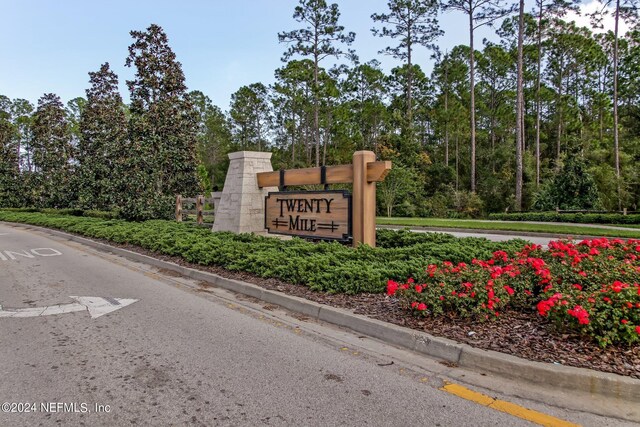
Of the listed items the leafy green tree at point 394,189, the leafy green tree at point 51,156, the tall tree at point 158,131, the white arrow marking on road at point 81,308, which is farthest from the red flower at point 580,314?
the leafy green tree at point 51,156

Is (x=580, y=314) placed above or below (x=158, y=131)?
below

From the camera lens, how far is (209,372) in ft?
12.0

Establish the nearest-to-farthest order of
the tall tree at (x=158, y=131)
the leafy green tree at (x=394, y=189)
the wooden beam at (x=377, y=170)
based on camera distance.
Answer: the wooden beam at (x=377, y=170)
the tall tree at (x=158, y=131)
the leafy green tree at (x=394, y=189)

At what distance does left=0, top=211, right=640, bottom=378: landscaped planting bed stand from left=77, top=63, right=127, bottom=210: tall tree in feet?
46.0

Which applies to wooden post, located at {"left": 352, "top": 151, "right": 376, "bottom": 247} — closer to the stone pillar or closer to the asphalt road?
the asphalt road

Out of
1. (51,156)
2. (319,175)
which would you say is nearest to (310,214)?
(319,175)

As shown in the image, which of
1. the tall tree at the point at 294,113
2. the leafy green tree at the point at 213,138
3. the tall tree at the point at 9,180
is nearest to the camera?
the tall tree at the point at 9,180

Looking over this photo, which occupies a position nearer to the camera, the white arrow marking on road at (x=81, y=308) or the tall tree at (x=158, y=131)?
the white arrow marking on road at (x=81, y=308)

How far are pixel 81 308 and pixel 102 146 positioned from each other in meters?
20.8

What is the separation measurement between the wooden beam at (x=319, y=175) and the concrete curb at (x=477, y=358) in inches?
129

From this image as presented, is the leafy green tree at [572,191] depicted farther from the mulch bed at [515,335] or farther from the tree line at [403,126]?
the mulch bed at [515,335]

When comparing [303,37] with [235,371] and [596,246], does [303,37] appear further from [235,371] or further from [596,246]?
[235,371]

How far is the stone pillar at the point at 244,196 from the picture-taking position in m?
11.1

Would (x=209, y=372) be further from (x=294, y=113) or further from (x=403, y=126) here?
(x=294, y=113)
